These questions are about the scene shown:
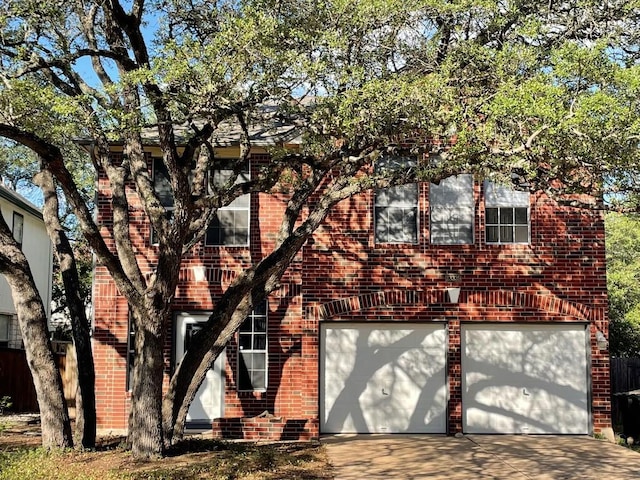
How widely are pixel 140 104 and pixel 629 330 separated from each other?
666 inches

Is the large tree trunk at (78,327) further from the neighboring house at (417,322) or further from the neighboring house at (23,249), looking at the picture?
the neighboring house at (23,249)

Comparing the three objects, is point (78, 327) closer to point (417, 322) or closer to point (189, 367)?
point (189, 367)

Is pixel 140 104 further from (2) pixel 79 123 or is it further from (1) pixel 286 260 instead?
(1) pixel 286 260

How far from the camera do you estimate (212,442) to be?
1266cm

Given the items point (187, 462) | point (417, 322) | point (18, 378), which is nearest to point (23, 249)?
point (18, 378)

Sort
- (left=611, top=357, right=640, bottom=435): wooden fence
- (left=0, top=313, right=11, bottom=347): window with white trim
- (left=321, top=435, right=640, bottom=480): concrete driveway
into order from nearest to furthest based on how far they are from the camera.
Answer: (left=321, top=435, right=640, bottom=480): concrete driveway, (left=611, top=357, right=640, bottom=435): wooden fence, (left=0, top=313, right=11, bottom=347): window with white trim

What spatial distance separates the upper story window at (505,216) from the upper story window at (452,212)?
0.35 m

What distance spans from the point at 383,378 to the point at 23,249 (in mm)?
15289

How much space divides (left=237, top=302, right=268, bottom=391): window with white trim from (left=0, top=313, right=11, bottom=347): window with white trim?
41.0ft

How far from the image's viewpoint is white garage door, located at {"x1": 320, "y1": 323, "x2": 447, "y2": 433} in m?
15.1

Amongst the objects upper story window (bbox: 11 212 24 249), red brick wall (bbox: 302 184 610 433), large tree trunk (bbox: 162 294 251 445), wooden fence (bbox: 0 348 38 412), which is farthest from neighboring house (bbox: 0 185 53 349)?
large tree trunk (bbox: 162 294 251 445)

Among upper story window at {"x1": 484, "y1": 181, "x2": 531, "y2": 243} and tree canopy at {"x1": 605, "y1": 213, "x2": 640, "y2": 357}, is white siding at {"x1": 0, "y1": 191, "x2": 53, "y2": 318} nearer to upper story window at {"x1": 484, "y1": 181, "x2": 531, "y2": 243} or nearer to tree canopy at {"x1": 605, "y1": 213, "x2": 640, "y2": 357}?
upper story window at {"x1": 484, "y1": 181, "x2": 531, "y2": 243}

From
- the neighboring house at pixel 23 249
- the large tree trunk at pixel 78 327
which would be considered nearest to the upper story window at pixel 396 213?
the large tree trunk at pixel 78 327

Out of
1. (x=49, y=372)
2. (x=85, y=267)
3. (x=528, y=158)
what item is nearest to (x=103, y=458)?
(x=49, y=372)
